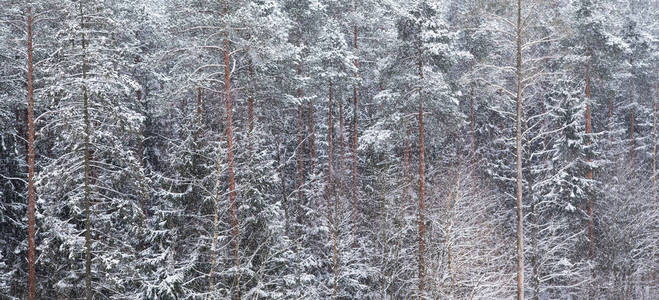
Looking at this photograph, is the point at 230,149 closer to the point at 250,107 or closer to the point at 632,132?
the point at 250,107

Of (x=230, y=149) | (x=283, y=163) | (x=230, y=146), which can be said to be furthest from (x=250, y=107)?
(x=230, y=149)

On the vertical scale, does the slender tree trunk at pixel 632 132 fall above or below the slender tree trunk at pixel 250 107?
below

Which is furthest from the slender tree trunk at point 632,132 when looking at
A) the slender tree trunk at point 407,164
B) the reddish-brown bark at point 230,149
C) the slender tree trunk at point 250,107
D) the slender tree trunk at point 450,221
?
the reddish-brown bark at point 230,149

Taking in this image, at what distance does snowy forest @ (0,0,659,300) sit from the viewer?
13.3 m

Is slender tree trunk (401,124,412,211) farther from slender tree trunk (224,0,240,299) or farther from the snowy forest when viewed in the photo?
slender tree trunk (224,0,240,299)

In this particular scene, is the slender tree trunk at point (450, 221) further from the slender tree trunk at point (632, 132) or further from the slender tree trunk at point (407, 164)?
the slender tree trunk at point (632, 132)

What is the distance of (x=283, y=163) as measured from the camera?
901 inches

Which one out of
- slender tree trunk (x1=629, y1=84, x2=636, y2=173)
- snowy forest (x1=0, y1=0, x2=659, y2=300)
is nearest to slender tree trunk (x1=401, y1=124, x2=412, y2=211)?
snowy forest (x1=0, y1=0, x2=659, y2=300)

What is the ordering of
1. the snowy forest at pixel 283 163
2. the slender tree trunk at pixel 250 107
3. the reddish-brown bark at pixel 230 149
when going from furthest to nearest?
the slender tree trunk at pixel 250 107 → the reddish-brown bark at pixel 230 149 → the snowy forest at pixel 283 163

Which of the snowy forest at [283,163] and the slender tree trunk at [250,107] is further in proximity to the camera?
the slender tree trunk at [250,107]

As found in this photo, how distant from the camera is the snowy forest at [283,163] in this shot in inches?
523

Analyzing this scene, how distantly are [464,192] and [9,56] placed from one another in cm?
1576

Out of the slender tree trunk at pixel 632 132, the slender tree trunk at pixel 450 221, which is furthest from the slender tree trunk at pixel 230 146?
the slender tree trunk at pixel 632 132

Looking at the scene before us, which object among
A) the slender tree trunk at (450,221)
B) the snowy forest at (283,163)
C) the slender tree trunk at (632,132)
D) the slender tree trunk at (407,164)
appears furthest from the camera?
the slender tree trunk at (632,132)
